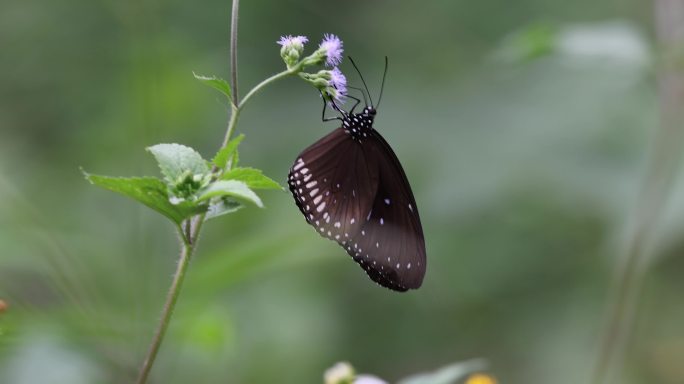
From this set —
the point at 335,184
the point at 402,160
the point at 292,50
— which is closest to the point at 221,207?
the point at 292,50

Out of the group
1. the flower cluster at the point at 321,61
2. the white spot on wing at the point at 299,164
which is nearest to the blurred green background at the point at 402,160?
the white spot on wing at the point at 299,164

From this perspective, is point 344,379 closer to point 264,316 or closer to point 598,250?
point 264,316

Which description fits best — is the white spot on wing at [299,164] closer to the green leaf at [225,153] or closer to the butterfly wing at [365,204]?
the butterfly wing at [365,204]

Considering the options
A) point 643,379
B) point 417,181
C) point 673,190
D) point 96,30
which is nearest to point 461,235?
point 417,181

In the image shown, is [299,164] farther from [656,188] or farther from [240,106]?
[656,188]

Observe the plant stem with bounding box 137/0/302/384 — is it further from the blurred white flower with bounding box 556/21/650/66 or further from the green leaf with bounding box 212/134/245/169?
the blurred white flower with bounding box 556/21/650/66

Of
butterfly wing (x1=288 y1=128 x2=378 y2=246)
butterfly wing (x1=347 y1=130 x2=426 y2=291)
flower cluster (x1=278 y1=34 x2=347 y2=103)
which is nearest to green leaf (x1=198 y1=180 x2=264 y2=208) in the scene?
flower cluster (x1=278 y1=34 x2=347 y2=103)
